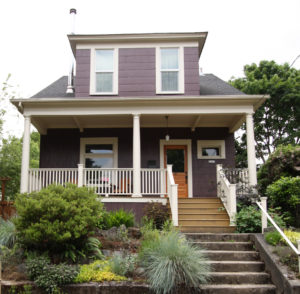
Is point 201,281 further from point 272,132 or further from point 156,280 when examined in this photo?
point 272,132

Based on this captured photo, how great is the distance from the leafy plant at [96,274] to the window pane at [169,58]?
753 cm

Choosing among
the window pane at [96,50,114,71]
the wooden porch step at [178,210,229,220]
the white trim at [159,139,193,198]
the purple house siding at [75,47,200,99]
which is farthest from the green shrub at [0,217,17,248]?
the window pane at [96,50,114,71]

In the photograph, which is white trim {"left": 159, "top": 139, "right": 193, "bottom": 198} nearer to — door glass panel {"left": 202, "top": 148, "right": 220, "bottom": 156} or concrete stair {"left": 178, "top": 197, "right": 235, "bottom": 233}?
door glass panel {"left": 202, "top": 148, "right": 220, "bottom": 156}

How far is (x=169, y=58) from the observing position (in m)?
11.6

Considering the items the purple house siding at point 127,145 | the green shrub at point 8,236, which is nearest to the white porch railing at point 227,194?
the purple house siding at point 127,145

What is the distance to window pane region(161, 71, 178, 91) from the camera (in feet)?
37.1

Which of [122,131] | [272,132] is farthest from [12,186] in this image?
[272,132]

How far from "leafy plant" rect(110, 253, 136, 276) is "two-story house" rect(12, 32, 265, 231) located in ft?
10.8

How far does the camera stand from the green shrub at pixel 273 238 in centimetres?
652

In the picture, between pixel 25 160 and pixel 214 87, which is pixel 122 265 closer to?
pixel 25 160

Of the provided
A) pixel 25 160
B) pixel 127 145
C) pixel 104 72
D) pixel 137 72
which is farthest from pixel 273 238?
pixel 104 72

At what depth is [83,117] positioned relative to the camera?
1124cm

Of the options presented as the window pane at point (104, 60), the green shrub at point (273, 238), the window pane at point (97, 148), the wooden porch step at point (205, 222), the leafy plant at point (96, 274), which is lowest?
the leafy plant at point (96, 274)

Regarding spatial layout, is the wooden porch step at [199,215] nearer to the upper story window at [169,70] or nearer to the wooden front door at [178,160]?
the wooden front door at [178,160]
